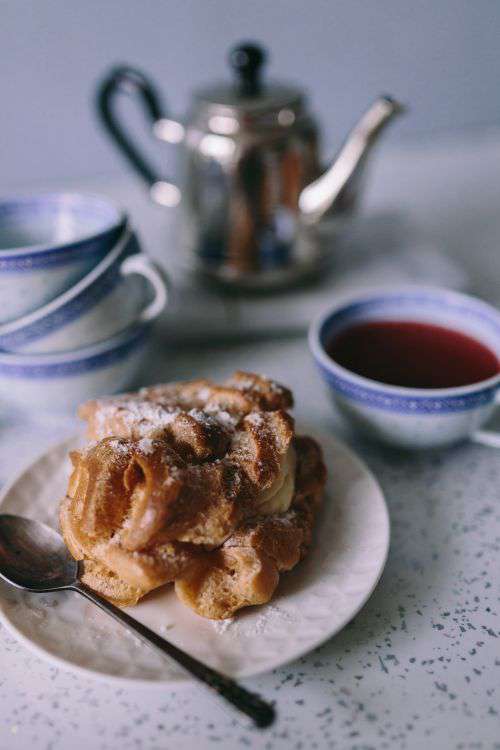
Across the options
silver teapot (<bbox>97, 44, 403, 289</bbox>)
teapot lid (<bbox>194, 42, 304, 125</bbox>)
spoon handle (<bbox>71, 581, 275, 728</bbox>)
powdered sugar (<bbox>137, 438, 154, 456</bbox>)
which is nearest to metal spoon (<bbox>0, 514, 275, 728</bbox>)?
spoon handle (<bbox>71, 581, 275, 728</bbox>)

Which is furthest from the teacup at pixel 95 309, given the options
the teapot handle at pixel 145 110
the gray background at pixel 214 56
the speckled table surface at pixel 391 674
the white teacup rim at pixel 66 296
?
the gray background at pixel 214 56

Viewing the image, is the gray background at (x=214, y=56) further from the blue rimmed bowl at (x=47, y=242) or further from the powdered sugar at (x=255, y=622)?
the powdered sugar at (x=255, y=622)

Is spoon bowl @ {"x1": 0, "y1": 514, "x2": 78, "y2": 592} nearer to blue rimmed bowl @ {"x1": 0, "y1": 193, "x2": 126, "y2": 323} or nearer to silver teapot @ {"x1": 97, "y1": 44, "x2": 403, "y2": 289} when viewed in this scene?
blue rimmed bowl @ {"x1": 0, "y1": 193, "x2": 126, "y2": 323}

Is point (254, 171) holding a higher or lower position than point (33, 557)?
higher

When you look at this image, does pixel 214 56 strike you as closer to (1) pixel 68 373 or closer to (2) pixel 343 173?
(2) pixel 343 173

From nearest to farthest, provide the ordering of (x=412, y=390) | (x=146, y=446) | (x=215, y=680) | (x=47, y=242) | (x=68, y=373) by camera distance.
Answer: (x=215, y=680)
(x=146, y=446)
(x=412, y=390)
(x=68, y=373)
(x=47, y=242)

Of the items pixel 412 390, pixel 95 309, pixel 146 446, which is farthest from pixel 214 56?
pixel 146 446
